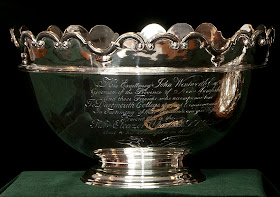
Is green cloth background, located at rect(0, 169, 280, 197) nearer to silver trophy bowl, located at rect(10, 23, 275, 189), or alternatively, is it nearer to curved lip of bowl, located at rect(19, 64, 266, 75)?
silver trophy bowl, located at rect(10, 23, 275, 189)

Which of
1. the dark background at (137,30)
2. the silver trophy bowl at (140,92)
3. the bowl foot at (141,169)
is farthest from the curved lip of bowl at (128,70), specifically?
the dark background at (137,30)

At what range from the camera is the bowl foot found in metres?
1.67

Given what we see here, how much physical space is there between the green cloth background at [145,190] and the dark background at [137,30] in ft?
1.12

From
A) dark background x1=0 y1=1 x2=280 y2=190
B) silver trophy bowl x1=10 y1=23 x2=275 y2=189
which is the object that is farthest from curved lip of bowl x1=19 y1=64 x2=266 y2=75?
dark background x1=0 y1=1 x2=280 y2=190

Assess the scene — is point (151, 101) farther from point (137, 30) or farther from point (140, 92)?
point (137, 30)

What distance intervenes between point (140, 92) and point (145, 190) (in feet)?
0.70

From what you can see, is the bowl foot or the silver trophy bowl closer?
the silver trophy bowl

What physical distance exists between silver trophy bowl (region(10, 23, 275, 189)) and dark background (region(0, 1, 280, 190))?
0.45 meters

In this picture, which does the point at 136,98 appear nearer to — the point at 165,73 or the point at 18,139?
the point at 165,73

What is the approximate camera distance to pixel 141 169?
1685 millimetres

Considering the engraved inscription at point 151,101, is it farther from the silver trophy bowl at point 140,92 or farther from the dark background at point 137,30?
the dark background at point 137,30

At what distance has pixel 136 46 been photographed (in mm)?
1547

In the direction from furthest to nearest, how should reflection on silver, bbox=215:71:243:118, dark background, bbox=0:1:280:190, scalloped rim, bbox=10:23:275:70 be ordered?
dark background, bbox=0:1:280:190 < reflection on silver, bbox=215:71:243:118 < scalloped rim, bbox=10:23:275:70

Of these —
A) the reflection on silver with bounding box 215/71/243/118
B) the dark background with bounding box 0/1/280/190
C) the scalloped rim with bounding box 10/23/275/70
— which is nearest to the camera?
the scalloped rim with bounding box 10/23/275/70
